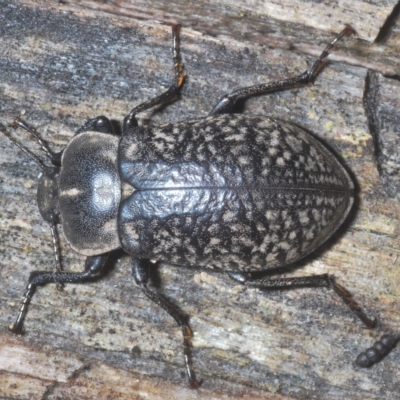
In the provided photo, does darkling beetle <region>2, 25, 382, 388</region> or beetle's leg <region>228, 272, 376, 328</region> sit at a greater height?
darkling beetle <region>2, 25, 382, 388</region>

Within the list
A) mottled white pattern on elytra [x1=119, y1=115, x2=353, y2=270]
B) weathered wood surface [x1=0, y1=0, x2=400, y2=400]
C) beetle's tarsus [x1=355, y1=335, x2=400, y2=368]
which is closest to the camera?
mottled white pattern on elytra [x1=119, y1=115, x2=353, y2=270]

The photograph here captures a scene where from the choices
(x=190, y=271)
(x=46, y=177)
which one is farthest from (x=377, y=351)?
(x=46, y=177)

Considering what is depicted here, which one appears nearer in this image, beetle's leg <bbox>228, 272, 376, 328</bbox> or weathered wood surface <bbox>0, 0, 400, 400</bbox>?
beetle's leg <bbox>228, 272, 376, 328</bbox>

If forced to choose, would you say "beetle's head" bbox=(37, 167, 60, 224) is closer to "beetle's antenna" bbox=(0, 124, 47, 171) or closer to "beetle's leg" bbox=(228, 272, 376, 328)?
"beetle's antenna" bbox=(0, 124, 47, 171)

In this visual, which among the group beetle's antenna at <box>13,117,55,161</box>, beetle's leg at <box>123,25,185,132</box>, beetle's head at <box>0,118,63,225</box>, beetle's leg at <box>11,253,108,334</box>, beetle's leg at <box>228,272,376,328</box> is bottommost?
beetle's leg at <box>11,253,108,334</box>

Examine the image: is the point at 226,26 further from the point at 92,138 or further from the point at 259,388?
the point at 259,388

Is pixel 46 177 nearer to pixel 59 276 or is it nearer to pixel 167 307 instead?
pixel 59 276

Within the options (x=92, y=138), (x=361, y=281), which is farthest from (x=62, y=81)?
(x=361, y=281)

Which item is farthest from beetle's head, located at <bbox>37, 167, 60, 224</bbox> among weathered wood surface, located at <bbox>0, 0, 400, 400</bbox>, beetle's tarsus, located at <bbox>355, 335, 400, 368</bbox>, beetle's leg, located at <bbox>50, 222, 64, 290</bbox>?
beetle's tarsus, located at <bbox>355, 335, 400, 368</bbox>
